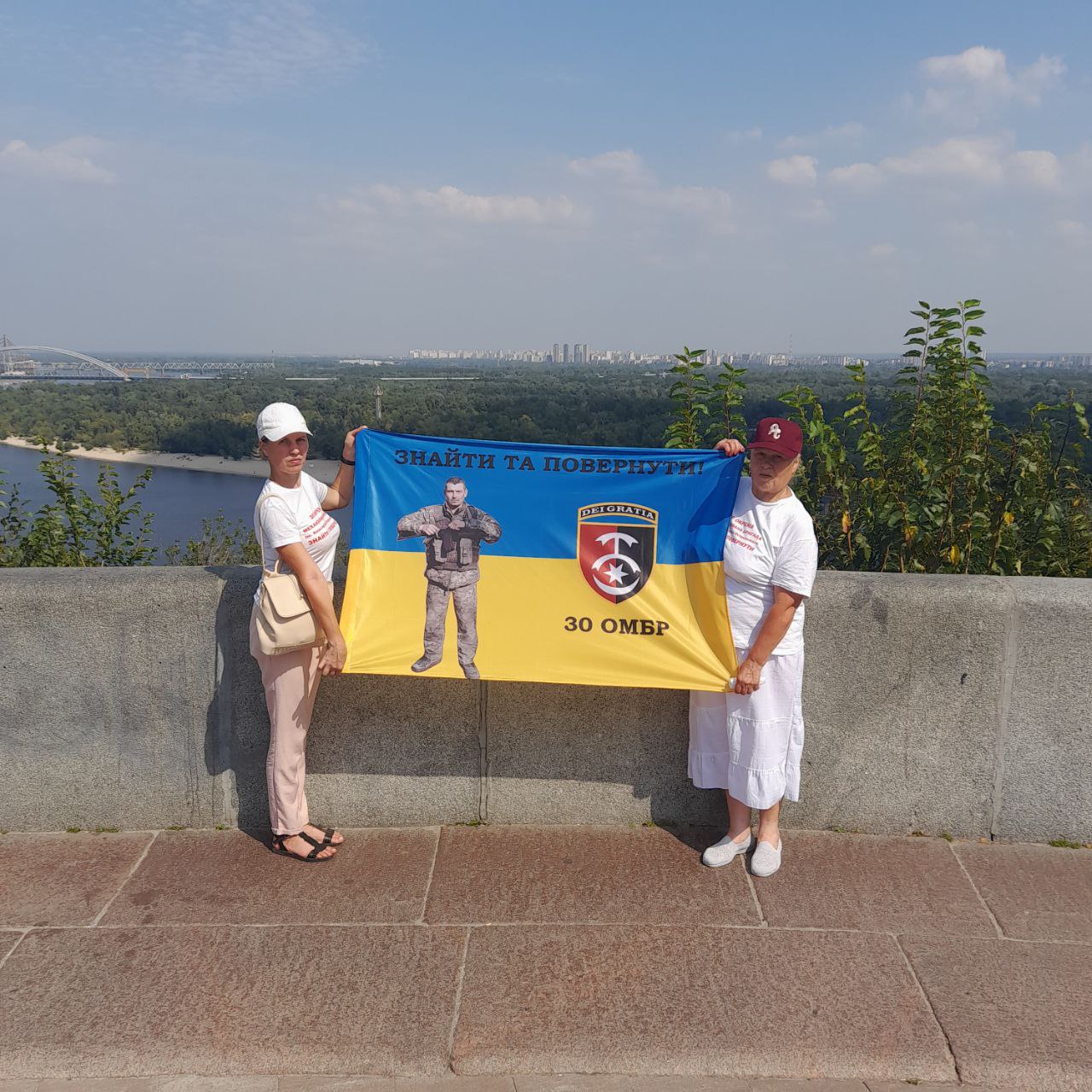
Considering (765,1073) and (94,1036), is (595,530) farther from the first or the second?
(94,1036)

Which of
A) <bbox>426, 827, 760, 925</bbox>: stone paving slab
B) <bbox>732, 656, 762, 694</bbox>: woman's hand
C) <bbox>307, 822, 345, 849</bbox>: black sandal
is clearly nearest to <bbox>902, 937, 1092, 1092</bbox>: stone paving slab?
<bbox>426, 827, 760, 925</bbox>: stone paving slab

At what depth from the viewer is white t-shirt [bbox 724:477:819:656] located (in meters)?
3.49

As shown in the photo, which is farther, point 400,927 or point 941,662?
point 941,662

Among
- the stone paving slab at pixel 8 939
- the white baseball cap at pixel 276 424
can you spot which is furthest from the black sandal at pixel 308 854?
the white baseball cap at pixel 276 424

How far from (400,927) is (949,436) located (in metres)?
3.29

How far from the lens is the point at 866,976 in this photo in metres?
3.15

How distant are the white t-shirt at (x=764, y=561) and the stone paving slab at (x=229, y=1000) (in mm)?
1575

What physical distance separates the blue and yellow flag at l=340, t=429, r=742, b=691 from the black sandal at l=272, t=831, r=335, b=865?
2.44 feet

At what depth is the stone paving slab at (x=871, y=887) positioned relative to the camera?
3.46 meters

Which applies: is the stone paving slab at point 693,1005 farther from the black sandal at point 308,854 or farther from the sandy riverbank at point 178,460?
the sandy riverbank at point 178,460

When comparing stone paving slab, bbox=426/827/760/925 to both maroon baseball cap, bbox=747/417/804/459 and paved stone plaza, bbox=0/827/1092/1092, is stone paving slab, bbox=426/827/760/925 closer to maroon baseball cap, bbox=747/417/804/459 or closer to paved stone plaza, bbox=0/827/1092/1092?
paved stone plaza, bbox=0/827/1092/1092

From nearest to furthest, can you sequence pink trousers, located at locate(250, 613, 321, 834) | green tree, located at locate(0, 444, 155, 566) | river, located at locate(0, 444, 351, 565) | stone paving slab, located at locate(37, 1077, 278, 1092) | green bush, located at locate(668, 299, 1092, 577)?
1. stone paving slab, located at locate(37, 1077, 278, 1092)
2. pink trousers, located at locate(250, 613, 321, 834)
3. green bush, located at locate(668, 299, 1092, 577)
4. green tree, located at locate(0, 444, 155, 566)
5. river, located at locate(0, 444, 351, 565)

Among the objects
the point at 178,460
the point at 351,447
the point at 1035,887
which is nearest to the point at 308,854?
the point at 351,447

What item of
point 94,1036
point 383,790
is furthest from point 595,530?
point 94,1036
